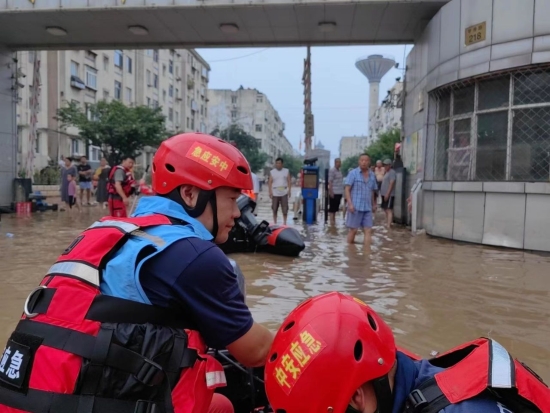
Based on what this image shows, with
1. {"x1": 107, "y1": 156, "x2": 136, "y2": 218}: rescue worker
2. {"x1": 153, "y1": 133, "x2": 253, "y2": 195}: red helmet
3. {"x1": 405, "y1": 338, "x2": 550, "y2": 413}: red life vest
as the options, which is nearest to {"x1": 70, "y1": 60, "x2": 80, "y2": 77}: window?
{"x1": 107, "y1": 156, "x2": 136, "y2": 218}: rescue worker

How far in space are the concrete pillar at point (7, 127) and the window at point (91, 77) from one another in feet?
72.5

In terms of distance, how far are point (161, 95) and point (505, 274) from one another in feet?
159

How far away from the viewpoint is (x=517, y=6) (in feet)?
27.8

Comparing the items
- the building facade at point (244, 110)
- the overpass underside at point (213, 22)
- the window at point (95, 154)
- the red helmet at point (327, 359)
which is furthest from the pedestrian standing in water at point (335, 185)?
the building facade at point (244, 110)

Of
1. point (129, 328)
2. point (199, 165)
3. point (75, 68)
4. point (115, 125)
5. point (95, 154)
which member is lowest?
point (129, 328)

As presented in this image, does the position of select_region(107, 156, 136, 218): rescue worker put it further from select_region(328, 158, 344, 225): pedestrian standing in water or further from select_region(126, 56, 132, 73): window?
select_region(126, 56, 132, 73): window

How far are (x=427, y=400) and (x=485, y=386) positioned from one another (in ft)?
0.54

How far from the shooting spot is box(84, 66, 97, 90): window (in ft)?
118

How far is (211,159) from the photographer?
1.92 metres

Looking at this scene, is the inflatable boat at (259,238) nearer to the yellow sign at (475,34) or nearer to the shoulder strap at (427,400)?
the yellow sign at (475,34)

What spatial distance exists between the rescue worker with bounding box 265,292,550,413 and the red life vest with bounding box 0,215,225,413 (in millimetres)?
331

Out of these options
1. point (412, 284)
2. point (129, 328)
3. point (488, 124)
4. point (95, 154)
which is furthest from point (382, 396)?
point (95, 154)

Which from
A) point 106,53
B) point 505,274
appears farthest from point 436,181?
point 106,53

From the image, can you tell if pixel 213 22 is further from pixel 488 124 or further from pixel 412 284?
pixel 412 284
